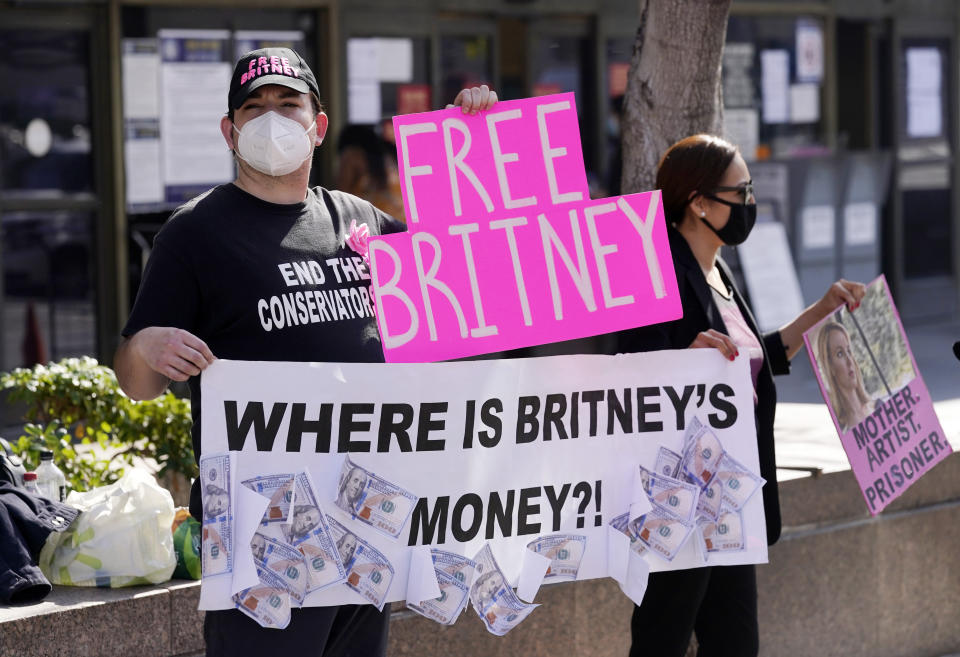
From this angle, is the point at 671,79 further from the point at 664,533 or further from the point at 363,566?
the point at 363,566

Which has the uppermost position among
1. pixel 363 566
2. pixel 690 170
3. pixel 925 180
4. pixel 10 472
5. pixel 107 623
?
pixel 925 180

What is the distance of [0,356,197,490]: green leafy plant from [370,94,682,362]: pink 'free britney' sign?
176cm

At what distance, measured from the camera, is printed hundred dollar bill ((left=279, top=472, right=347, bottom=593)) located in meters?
3.17

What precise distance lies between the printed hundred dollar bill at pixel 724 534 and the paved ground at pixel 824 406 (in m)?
1.33

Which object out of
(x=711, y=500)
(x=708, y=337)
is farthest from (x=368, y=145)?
(x=711, y=500)

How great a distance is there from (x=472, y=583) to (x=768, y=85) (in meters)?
8.62

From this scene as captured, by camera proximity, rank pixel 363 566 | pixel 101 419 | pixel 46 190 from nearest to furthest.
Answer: pixel 363 566 < pixel 101 419 < pixel 46 190

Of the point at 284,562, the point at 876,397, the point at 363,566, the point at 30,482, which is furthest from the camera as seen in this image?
the point at 876,397

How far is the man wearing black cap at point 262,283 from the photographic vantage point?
119 inches

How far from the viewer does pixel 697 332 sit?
385 cm

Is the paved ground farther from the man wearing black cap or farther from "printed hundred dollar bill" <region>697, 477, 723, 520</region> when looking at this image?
the man wearing black cap

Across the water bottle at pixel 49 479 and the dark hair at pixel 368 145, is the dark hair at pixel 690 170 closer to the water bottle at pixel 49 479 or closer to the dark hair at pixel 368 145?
the water bottle at pixel 49 479

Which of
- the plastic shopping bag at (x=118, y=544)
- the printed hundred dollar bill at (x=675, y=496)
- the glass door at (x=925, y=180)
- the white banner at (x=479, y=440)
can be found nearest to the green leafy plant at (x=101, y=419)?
the plastic shopping bag at (x=118, y=544)

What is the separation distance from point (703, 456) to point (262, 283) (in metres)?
1.30
